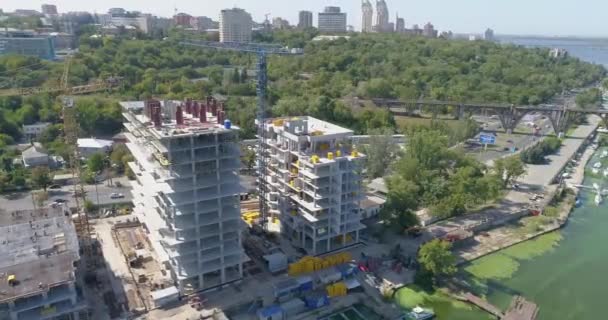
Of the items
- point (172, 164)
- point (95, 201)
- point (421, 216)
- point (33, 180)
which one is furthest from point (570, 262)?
point (33, 180)

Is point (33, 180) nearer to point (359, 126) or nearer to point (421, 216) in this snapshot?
point (421, 216)

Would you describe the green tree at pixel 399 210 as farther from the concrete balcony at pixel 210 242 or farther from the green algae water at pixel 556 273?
the concrete balcony at pixel 210 242

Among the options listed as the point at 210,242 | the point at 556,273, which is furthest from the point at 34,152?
the point at 556,273

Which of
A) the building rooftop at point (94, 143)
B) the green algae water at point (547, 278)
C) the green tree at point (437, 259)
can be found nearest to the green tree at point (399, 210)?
the green tree at point (437, 259)

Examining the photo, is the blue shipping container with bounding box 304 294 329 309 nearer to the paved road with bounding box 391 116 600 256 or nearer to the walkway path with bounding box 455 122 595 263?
the paved road with bounding box 391 116 600 256

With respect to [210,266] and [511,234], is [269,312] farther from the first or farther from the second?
[511,234]
